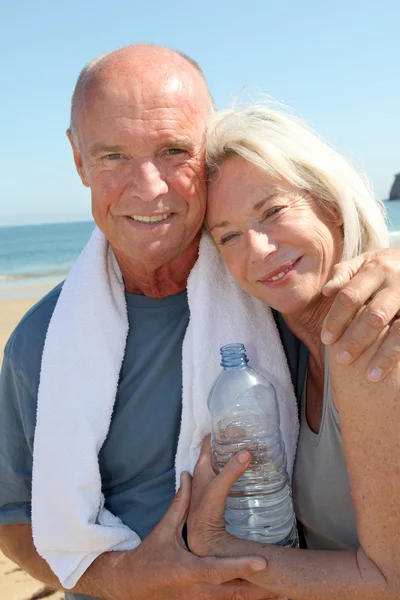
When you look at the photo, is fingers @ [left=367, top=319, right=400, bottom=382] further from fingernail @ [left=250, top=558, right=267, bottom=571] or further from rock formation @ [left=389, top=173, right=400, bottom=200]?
rock formation @ [left=389, top=173, right=400, bottom=200]

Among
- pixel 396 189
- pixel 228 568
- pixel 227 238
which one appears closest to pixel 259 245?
pixel 227 238

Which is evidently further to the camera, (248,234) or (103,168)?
(103,168)

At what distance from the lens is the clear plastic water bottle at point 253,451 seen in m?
2.37

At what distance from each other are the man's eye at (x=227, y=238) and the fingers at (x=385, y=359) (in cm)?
82

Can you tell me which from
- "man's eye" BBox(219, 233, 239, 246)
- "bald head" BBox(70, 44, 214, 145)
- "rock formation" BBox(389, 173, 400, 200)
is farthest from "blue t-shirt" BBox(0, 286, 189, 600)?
"rock formation" BBox(389, 173, 400, 200)

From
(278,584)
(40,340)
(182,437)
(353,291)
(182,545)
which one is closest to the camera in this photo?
(353,291)

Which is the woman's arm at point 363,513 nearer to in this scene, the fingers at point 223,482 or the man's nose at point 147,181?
the fingers at point 223,482

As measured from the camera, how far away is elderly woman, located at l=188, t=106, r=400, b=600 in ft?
6.53

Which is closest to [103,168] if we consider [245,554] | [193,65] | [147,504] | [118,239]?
[118,239]

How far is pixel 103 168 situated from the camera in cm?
251

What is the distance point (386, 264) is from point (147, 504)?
1.31 m

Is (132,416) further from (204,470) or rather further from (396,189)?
(396,189)

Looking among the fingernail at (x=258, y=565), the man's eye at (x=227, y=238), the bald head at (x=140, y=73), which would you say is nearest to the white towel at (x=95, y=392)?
the man's eye at (x=227, y=238)

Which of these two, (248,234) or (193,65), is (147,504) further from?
(193,65)
